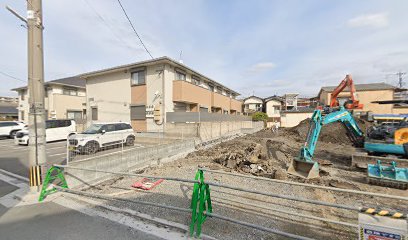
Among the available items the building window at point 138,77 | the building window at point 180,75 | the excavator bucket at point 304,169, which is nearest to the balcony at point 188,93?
the building window at point 180,75

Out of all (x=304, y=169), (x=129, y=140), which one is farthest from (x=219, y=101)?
(x=304, y=169)

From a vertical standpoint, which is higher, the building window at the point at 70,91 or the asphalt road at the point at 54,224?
the building window at the point at 70,91

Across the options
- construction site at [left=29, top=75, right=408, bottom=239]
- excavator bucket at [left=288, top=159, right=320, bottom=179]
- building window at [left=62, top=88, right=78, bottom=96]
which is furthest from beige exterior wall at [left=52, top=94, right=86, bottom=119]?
excavator bucket at [left=288, top=159, right=320, bottom=179]

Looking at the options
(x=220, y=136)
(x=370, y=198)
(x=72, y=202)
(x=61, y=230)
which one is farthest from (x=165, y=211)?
(x=220, y=136)

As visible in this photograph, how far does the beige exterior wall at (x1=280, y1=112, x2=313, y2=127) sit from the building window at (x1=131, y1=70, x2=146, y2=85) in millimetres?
22420

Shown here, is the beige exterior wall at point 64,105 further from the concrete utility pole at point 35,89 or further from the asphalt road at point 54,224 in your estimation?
the asphalt road at point 54,224

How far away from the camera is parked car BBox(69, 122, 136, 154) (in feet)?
25.0

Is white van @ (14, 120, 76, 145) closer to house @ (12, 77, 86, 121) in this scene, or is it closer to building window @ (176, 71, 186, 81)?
house @ (12, 77, 86, 121)

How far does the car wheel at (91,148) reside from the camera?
755 centimetres

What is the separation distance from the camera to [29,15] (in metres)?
4.59

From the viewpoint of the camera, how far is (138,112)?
16.2 metres

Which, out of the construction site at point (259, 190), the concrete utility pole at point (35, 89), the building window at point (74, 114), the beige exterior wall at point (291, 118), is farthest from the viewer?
the beige exterior wall at point (291, 118)

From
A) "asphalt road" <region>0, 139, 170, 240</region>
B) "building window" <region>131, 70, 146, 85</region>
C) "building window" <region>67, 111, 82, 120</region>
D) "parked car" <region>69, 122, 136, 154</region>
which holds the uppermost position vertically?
"building window" <region>131, 70, 146, 85</region>

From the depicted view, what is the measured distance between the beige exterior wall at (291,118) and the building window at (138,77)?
22.4 metres
